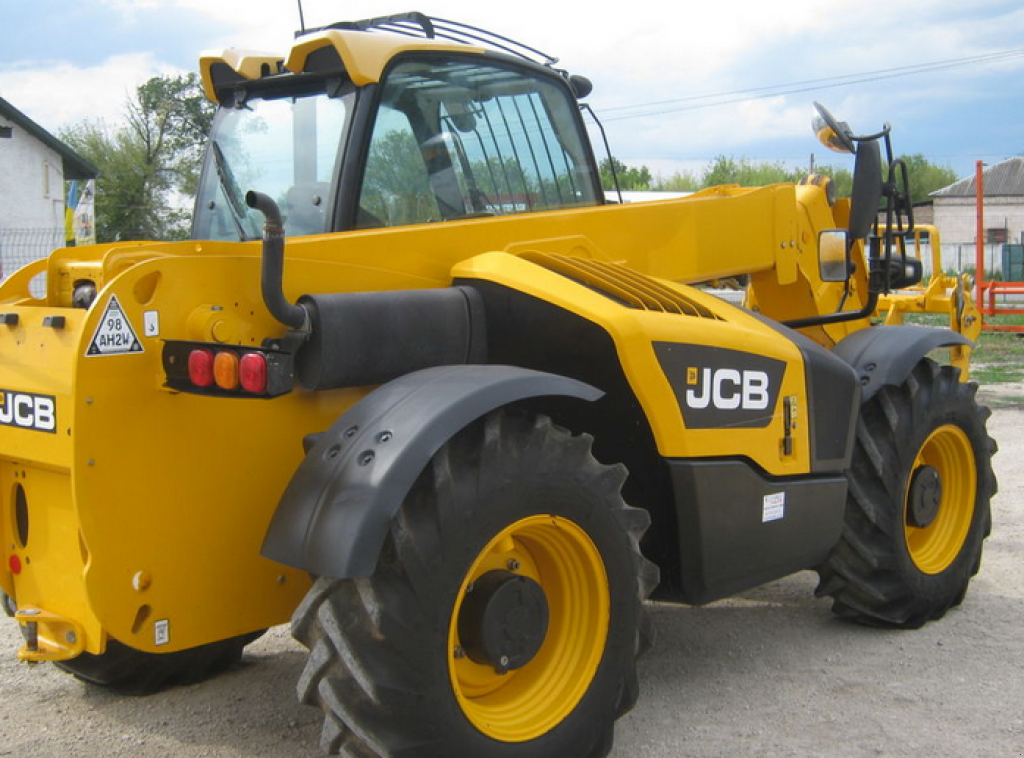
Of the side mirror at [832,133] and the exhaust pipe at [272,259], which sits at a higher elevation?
Result: the side mirror at [832,133]

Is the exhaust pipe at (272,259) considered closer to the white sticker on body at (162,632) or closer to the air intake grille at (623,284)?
the white sticker on body at (162,632)

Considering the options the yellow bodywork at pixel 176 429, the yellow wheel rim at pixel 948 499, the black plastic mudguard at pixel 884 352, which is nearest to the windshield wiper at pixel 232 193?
the yellow bodywork at pixel 176 429

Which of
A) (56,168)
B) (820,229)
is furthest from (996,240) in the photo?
(820,229)

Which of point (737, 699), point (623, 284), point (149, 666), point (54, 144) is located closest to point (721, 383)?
point (623, 284)

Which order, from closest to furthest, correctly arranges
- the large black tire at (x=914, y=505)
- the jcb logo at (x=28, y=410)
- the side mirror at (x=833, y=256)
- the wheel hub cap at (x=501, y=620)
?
the jcb logo at (x=28, y=410) → the wheel hub cap at (x=501, y=620) → the large black tire at (x=914, y=505) → the side mirror at (x=833, y=256)

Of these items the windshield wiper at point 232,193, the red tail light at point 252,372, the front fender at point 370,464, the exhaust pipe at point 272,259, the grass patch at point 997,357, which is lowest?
the grass patch at point 997,357

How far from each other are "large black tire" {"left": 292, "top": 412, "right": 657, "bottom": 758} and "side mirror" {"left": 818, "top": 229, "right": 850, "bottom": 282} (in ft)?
7.88

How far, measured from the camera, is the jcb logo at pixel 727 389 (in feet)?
13.5

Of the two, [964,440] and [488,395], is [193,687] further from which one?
[964,440]

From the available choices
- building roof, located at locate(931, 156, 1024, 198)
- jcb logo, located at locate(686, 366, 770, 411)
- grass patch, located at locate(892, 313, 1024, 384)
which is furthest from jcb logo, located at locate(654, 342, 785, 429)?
building roof, located at locate(931, 156, 1024, 198)

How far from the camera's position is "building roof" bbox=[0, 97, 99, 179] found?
95.9 ft

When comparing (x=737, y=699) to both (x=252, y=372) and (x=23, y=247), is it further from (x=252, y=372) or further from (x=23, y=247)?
(x=23, y=247)

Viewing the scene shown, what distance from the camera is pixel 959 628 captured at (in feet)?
17.5

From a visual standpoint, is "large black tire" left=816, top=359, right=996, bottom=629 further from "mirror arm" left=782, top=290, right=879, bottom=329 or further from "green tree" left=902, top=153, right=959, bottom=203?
"green tree" left=902, top=153, right=959, bottom=203
